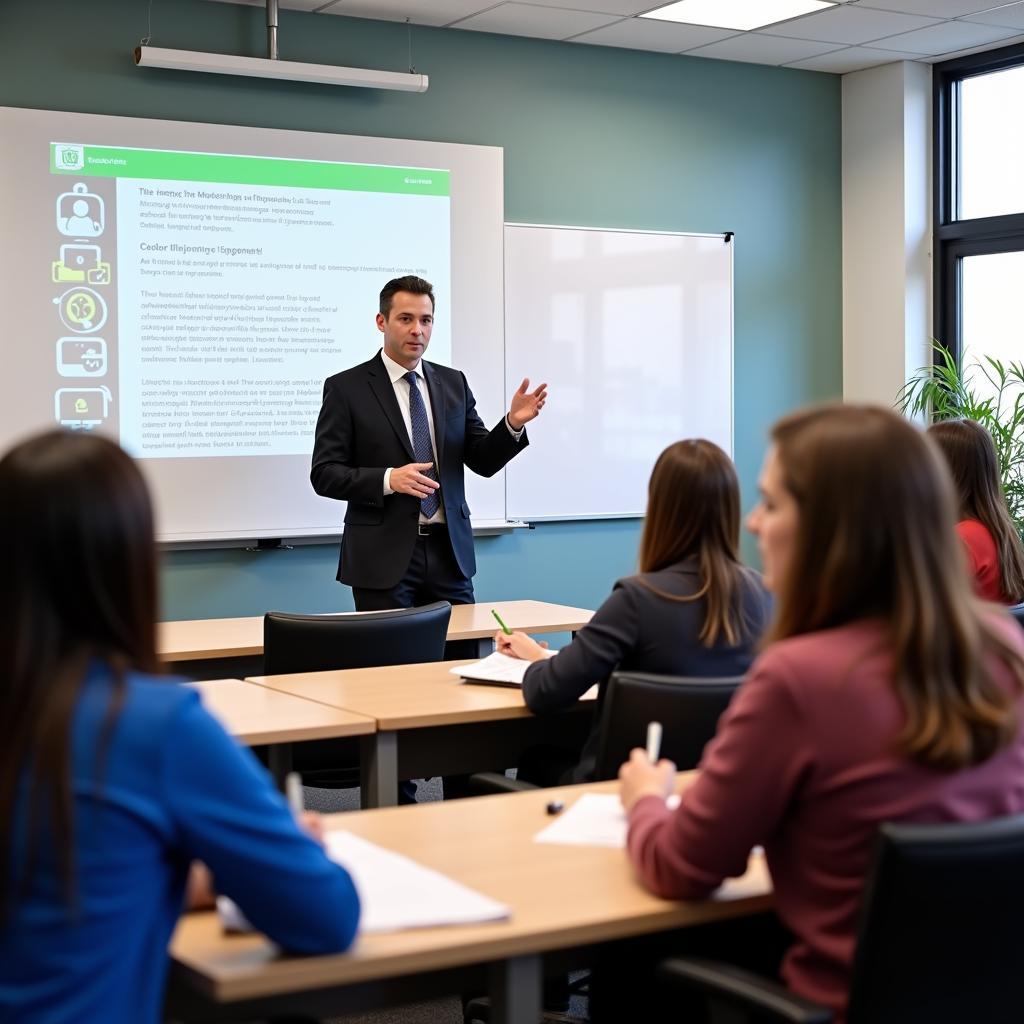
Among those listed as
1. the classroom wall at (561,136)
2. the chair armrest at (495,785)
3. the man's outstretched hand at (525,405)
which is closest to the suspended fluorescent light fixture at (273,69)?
the classroom wall at (561,136)

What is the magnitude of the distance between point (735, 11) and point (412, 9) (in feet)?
4.55

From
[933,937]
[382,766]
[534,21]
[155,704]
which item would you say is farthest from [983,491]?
[534,21]

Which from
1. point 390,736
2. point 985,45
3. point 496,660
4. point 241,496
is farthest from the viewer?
point 985,45

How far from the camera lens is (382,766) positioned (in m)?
2.76

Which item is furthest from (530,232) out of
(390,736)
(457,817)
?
(457,817)

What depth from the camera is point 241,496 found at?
18.4 ft

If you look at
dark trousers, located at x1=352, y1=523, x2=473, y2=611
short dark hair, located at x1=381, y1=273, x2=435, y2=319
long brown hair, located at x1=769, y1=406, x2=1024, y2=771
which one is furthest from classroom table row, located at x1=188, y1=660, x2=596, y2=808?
short dark hair, located at x1=381, y1=273, x2=435, y2=319

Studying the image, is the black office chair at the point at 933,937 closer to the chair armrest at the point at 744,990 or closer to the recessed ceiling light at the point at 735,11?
the chair armrest at the point at 744,990

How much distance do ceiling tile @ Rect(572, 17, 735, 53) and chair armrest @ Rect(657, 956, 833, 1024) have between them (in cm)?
506

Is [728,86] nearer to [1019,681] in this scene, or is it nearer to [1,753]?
[1019,681]

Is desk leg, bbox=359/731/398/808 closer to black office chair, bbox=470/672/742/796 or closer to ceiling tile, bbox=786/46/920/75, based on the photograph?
black office chair, bbox=470/672/742/796

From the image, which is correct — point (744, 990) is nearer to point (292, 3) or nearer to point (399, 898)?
point (399, 898)

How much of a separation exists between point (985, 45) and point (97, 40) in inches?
160

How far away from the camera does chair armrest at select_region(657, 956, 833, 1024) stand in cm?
143
